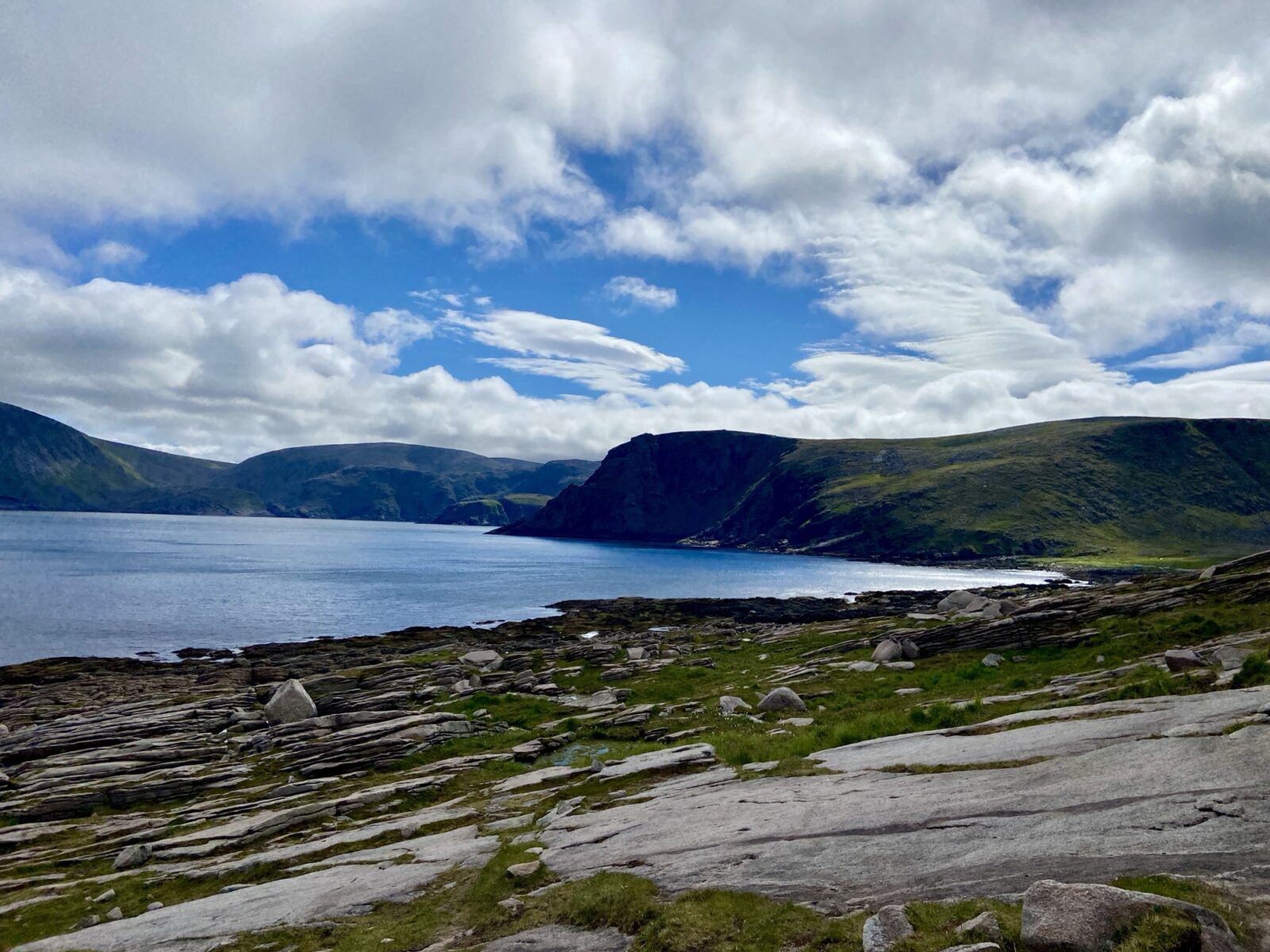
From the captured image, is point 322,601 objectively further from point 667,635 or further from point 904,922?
point 904,922

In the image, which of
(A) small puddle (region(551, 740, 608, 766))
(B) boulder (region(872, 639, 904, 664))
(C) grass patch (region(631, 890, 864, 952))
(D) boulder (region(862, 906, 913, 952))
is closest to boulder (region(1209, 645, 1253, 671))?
(D) boulder (region(862, 906, 913, 952))

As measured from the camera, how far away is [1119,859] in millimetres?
9992

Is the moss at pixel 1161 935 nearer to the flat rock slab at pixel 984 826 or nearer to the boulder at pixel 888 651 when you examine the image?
the flat rock slab at pixel 984 826

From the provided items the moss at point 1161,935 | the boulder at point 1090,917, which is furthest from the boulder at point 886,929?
the moss at point 1161,935

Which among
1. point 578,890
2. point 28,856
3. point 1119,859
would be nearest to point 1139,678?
point 1119,859

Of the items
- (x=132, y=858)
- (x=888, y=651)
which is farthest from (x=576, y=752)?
(x=888, y=651)

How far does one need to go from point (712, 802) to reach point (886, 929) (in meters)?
7.89

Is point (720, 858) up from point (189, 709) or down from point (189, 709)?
up

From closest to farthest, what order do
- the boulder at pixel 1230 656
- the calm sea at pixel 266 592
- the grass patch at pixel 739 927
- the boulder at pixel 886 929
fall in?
the boulder at pixel 886 929
the grass patch at pixel 739 927
the boulder at pixel 1230 656
the calm sea at pixel 266 592

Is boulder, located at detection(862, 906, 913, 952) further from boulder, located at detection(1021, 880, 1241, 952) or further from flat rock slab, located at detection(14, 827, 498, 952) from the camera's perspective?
flat rock slab, located at detection(14, 827, 498, 952)

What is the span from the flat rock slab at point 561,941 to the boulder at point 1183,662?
22802mm

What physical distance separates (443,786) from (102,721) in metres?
30.2

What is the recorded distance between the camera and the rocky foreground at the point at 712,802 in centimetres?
1028

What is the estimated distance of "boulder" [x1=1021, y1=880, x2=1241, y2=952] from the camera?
782 cm
